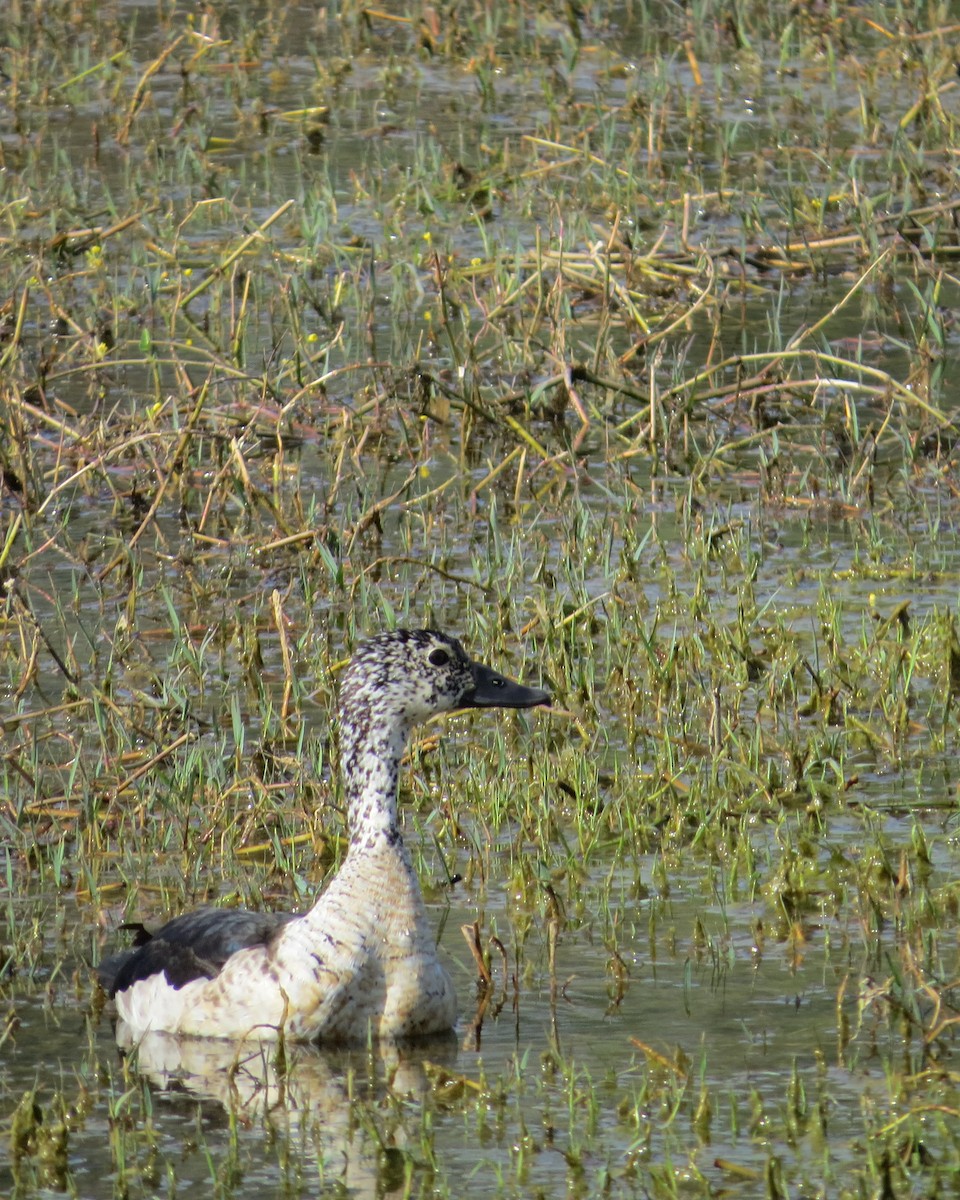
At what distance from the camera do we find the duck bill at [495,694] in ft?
21.5

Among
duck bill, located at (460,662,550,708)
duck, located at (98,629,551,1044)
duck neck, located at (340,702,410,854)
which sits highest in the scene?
duck bill, located at (460,662,550,708)

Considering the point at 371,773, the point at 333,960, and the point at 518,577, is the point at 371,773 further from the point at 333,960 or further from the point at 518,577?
the point at 518,577

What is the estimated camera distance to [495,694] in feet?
21.6

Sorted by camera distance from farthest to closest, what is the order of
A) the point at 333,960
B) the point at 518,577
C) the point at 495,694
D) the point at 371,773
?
1. the point at 518,577
2. the point at 495,694
3. the point at 371,773
4. the point at 333,960

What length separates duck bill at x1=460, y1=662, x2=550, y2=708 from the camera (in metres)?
6.54

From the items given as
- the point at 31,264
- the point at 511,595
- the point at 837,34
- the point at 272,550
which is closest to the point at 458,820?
the point at 511,595

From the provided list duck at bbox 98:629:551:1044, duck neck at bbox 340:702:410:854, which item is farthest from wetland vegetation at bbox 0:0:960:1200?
duck neck at bbox 340:702:410:854

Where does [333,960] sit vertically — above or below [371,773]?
below

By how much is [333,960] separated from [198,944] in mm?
346

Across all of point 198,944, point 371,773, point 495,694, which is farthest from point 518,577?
point 198,944

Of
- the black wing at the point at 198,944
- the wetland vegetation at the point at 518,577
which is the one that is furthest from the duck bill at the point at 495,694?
the black wing at the point at 198,944

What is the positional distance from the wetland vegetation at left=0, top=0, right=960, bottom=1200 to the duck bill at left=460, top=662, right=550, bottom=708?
0.50 metres

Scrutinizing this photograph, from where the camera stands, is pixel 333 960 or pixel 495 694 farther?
pixel 495 694

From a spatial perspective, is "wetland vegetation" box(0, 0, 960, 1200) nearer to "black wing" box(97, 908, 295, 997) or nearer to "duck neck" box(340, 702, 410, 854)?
"black wing" box(97, 908, 295, 997)
